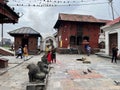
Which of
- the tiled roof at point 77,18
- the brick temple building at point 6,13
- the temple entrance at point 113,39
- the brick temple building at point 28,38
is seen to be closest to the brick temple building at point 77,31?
the tiled roof at point 77,18

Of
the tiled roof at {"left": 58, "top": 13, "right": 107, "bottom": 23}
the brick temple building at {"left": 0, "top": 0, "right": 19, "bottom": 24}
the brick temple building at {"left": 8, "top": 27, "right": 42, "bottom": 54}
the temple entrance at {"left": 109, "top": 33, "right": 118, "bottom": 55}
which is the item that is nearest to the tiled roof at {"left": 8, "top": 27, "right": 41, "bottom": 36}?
the brick temple building at {"left": 8, "top": 27, "right": 42, "bottom": 54}

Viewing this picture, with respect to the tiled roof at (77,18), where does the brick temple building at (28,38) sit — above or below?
below

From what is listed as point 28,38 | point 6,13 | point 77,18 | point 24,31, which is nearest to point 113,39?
point 6,13

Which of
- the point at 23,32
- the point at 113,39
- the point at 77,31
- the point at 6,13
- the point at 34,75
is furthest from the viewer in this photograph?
the point at 77,31

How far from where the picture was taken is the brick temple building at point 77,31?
3988cm

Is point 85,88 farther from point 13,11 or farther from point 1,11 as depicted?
point 13,11

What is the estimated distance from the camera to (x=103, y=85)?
34.1 feet

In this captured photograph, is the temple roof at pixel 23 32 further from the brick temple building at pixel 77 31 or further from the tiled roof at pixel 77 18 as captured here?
the tiled roof at pixel 77 18

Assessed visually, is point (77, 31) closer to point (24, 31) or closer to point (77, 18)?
point (77, 18)

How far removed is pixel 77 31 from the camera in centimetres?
4050

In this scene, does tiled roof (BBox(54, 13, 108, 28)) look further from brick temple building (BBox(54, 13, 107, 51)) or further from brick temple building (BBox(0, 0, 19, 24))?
brick temple building (BBox(0, 0, 19, 24))

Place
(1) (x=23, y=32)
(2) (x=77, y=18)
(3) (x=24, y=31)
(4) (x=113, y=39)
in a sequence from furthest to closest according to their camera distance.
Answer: (2) (x=77, y=18)
(3) (x=24, y=31)
(1) (x=23, y=32)
(4) (x=113, y=39)

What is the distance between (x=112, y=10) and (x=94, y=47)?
11.0 meters

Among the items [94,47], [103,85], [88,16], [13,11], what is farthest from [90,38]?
[103,85]
